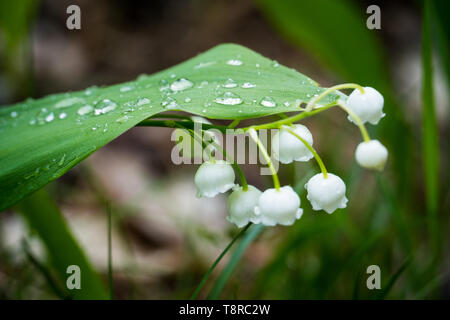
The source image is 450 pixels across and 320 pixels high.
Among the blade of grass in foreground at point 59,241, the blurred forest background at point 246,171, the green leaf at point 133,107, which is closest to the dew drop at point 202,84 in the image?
the green leaf at point 133,107

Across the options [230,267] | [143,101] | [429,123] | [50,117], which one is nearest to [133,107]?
[143,101]

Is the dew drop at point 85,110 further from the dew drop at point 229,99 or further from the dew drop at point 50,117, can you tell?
the dew drop at point 229,99

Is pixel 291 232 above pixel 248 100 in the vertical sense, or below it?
below

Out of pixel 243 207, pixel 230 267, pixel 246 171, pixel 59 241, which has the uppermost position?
pixel 243 207

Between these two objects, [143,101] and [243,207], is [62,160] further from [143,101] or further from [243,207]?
[243,207]

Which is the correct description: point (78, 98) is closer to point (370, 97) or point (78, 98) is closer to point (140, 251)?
point (370, 97)

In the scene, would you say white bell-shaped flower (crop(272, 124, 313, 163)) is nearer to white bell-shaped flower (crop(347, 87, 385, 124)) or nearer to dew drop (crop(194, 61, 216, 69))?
white bell-shaped flower (crop(347, 87, 385, 124))
